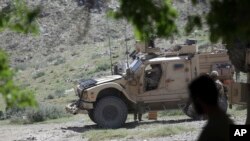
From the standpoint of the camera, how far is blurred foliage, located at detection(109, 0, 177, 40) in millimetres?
6672

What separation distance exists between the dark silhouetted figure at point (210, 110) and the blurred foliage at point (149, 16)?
89cm

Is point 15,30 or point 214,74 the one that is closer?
point 15,30

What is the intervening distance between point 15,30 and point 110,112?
45.7 ft

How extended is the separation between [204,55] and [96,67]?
22.0 m

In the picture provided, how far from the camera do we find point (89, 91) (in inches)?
799

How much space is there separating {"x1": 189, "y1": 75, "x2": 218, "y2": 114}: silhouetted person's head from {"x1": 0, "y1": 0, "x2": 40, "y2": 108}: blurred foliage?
1.45 meters

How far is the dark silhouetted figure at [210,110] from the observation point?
6.09 m

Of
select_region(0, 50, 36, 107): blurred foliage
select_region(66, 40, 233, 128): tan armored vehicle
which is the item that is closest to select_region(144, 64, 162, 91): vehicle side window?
select_region(66, 40, 233, 128): tan armored vehicle

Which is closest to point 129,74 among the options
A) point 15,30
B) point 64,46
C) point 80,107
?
point 80,107

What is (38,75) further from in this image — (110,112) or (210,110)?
(210,110)

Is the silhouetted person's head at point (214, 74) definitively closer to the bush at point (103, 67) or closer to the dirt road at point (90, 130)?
the dirt road at point (90, 130)

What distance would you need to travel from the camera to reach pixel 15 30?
6703mm

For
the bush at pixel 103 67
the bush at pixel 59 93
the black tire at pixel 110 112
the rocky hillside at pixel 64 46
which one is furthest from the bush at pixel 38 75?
the black tire at pixel 110 112

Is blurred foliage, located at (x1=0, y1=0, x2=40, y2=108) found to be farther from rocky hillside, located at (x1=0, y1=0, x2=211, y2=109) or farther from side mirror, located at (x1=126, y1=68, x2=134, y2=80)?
rocky hillside, located at (x1=0, y1=0, x2=211, y2=109)
